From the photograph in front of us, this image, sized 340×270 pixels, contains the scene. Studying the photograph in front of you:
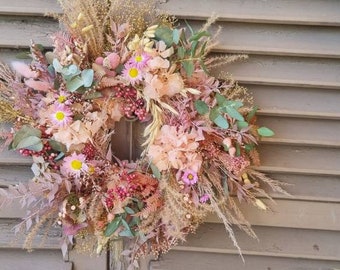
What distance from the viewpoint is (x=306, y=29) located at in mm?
1528

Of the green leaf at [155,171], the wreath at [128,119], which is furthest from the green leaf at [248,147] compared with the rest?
the green leaf at [155,171]

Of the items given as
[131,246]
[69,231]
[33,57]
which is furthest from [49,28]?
[131,246]

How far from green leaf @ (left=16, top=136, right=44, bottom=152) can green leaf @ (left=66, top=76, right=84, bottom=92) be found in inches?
6.8

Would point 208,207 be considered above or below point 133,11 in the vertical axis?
below

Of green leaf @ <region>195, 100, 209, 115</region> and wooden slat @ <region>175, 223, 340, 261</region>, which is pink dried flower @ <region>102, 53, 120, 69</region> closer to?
green leaf @ <region>195, 100, 209, 115</region>

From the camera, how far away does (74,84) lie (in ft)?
4.70

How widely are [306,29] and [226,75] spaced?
27cm

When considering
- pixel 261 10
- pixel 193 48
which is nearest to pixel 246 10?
pixel 261 10

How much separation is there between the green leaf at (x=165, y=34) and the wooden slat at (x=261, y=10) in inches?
3.0

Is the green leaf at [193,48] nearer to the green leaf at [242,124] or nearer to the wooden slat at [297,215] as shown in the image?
the green leaf at [242,124]

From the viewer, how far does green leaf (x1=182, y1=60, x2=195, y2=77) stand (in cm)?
144

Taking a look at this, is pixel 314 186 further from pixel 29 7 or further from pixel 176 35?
pixel 29 7

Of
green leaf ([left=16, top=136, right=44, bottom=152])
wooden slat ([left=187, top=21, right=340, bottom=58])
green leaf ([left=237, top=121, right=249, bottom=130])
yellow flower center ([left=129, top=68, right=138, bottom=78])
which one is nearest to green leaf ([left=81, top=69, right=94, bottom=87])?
yellow flower center ([left=129, top=68, right=138, bottom=78])

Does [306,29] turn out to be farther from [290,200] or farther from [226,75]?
[290,200]
